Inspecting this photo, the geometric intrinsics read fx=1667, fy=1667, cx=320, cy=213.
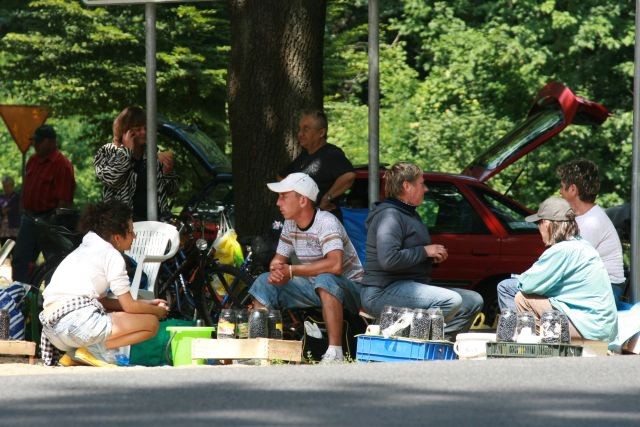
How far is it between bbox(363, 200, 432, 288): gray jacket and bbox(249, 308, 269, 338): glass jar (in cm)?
71

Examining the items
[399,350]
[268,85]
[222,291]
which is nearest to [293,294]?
[399,350]

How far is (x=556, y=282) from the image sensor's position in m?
10.6

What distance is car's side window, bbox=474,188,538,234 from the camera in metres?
16.1

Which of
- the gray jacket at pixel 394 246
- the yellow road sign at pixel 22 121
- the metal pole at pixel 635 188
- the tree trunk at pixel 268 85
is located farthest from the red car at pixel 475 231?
the yellow road sign at pixel 22 121

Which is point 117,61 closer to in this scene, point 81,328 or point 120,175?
point 120,175

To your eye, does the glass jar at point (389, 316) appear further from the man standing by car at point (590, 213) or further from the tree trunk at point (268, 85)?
the tree trunk at point (268, 85)

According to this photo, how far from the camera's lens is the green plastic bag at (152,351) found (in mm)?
11492

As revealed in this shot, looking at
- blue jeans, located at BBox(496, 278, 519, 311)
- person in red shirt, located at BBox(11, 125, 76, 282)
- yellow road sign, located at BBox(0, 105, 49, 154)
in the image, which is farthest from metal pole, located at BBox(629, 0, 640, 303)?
yellow road sign, located at BBox(0, 105, 49, 154)

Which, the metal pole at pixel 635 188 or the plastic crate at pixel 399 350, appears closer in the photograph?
the plastic crate at pixel 399 350

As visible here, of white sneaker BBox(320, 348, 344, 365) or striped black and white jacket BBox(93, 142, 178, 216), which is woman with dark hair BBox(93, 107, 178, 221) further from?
white sneaker BBox(320, 348, 344, 365)

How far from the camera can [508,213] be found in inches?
639

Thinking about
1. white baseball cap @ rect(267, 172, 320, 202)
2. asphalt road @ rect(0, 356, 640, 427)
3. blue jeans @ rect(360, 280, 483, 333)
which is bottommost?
asphalt road @ rect(0, 356, 640, 427)

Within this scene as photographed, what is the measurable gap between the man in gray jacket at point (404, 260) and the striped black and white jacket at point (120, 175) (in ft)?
9.52

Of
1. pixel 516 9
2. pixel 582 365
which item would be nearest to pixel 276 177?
pixel 582 365
